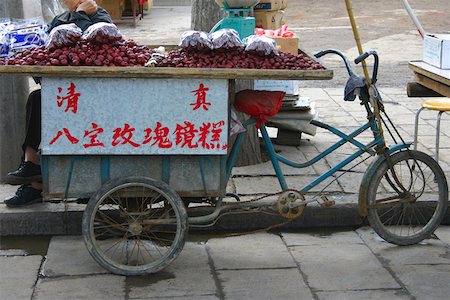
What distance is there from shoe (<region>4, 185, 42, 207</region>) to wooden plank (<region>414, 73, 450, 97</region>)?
268 centimetres

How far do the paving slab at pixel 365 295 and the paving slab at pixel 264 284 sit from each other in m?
0.09

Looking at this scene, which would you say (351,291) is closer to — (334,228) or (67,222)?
(334,228)

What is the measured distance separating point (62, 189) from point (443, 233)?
2.43 meters

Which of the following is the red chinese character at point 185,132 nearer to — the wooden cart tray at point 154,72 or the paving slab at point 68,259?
the wooden cart tray at point 154,72

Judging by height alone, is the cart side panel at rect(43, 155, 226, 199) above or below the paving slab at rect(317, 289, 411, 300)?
above

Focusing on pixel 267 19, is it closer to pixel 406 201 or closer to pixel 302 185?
pixel 302 185

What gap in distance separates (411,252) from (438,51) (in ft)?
4.56

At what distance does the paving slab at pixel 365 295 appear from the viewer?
4.46m

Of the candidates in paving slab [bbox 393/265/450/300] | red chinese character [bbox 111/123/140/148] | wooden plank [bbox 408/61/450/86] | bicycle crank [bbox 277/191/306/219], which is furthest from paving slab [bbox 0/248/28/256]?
wooden plank [bbox 408/61/450/86]

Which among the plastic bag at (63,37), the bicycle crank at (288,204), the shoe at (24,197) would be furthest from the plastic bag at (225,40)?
the shoe at (24,197)

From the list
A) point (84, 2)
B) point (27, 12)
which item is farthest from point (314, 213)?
point (27, 12)

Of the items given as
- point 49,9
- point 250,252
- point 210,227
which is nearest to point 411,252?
point 250,252

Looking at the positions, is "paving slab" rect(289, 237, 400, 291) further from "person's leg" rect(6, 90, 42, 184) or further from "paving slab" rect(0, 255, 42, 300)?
"person's leg" rect(6, 90, 42, 184)

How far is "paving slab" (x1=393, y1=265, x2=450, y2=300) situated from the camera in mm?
4500
